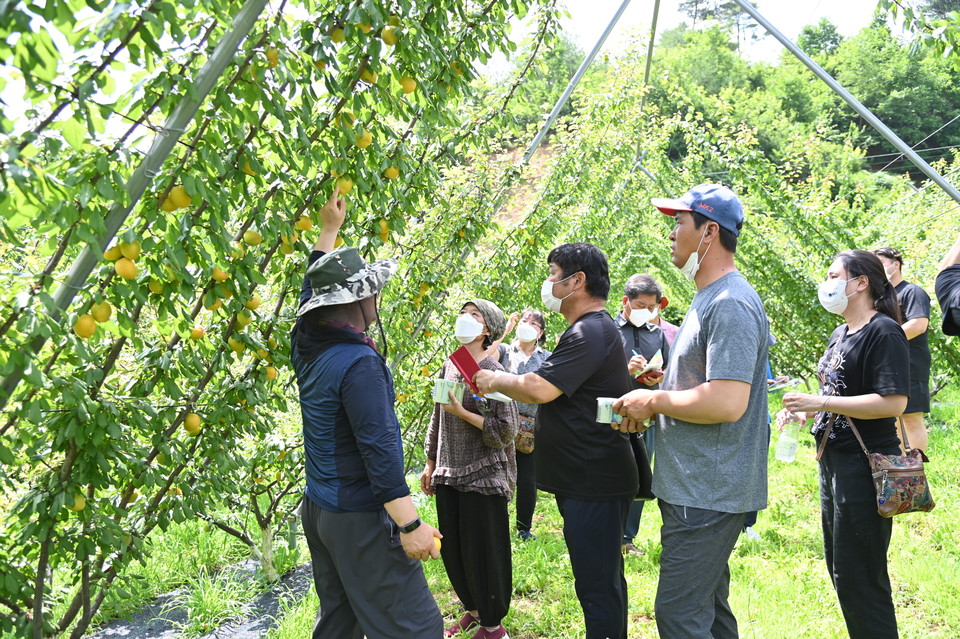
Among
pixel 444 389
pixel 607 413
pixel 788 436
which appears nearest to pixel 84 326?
pixel 444 389

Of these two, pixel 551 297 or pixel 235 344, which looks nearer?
pixel 235 344

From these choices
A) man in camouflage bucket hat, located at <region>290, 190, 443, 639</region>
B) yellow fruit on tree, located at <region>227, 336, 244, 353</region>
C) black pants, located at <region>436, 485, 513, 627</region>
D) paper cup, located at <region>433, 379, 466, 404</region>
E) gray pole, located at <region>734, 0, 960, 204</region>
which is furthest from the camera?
gray pole, located at <region>734, 0, 960, 204</region>

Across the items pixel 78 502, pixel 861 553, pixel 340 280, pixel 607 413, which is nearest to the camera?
pixel 78 502

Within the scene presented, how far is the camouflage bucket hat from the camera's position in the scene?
2.29 metres

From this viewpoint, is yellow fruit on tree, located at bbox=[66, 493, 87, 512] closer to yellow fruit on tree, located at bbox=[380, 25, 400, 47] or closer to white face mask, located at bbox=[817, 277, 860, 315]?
yellow fruit on tree, located at bbox=[380, 25, 400, 47]

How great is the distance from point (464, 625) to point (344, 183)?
7.24ft

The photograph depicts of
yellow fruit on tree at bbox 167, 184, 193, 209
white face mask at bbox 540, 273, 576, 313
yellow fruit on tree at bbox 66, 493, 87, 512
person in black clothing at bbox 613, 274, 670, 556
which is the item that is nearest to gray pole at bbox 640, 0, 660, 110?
person in black clothing at bbox 613, 274, 670, 556

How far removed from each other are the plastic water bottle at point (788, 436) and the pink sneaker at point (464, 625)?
166 cm

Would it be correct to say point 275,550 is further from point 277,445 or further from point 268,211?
point 268,211

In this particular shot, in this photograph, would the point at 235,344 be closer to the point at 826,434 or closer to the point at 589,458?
the point at 589,458

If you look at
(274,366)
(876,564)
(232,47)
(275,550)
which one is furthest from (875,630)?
(275,550)

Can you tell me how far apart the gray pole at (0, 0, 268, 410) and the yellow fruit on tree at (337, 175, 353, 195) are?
0.72 metres

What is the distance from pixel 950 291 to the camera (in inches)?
93.2

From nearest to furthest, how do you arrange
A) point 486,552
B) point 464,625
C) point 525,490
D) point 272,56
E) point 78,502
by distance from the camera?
point 272,56, point 78,502, point 486,552, point 464,625, point 525,490
